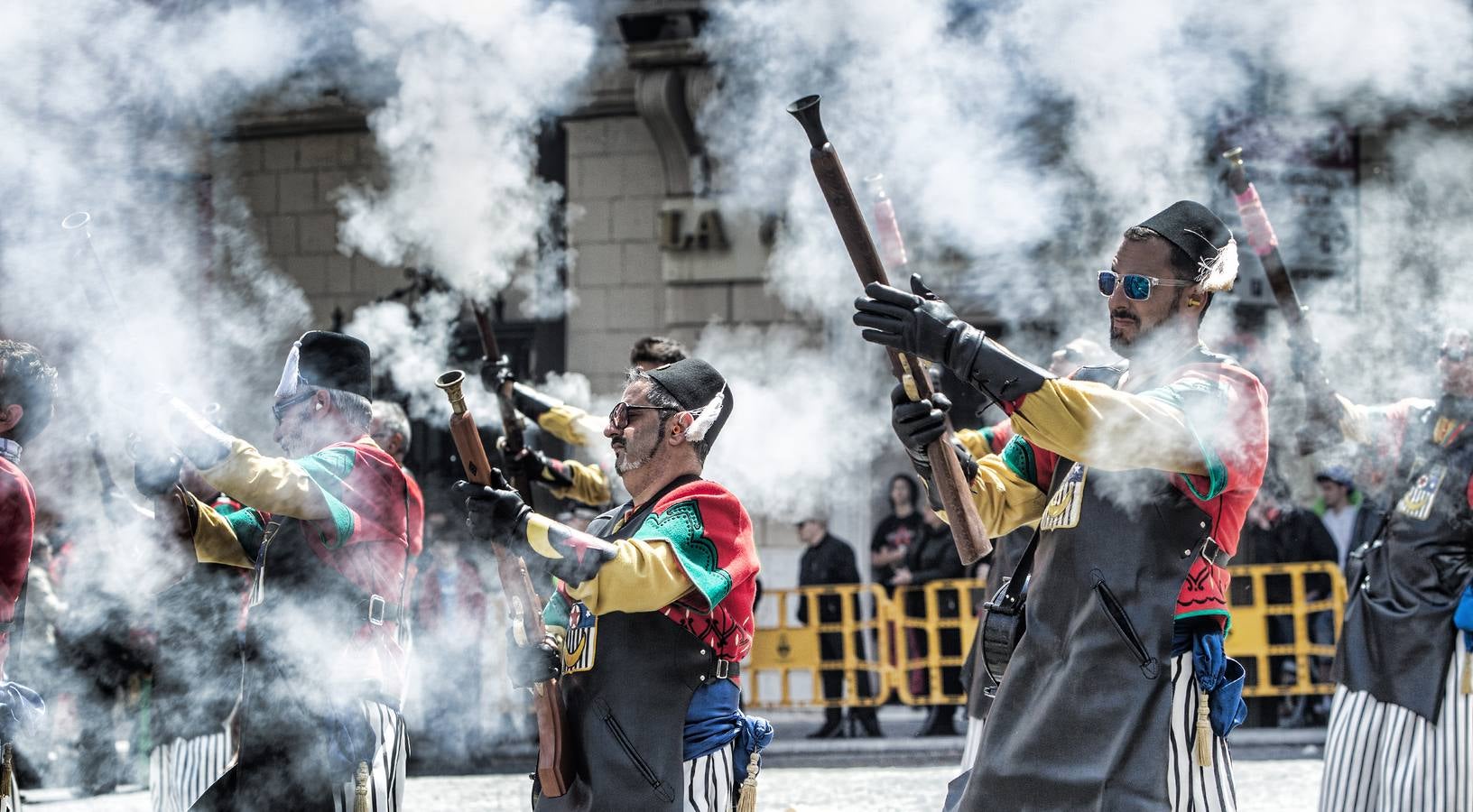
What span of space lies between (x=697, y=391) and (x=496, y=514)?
639 mm

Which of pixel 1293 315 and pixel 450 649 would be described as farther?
pixel 450 649

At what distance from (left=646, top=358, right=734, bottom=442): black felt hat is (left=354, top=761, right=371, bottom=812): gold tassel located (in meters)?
1.42

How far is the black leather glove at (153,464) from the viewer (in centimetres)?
454

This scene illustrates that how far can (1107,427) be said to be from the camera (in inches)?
136

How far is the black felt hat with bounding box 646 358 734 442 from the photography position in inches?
166

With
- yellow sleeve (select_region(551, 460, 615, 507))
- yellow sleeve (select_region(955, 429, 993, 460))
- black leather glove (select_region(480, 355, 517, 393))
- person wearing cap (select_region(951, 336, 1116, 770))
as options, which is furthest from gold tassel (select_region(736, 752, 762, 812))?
black leather glove (select_region(480, 355, 517, 393))

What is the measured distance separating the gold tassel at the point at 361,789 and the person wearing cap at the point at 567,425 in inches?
75.0

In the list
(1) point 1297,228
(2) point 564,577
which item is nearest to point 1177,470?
(2) point 564,577

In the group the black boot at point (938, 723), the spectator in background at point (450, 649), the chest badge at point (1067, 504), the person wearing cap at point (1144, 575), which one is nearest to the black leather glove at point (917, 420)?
the person wearing cap at point (1144, 575)

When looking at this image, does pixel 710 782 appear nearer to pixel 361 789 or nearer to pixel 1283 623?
pixel 361 789

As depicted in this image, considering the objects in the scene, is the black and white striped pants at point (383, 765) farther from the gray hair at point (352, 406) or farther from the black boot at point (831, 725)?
the black boot at point (831, 725)

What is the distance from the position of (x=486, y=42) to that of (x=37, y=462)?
8.63ft

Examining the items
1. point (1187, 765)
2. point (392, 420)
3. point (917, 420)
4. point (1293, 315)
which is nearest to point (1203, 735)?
point (1187, 765)

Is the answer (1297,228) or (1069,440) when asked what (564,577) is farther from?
(1297,228)
